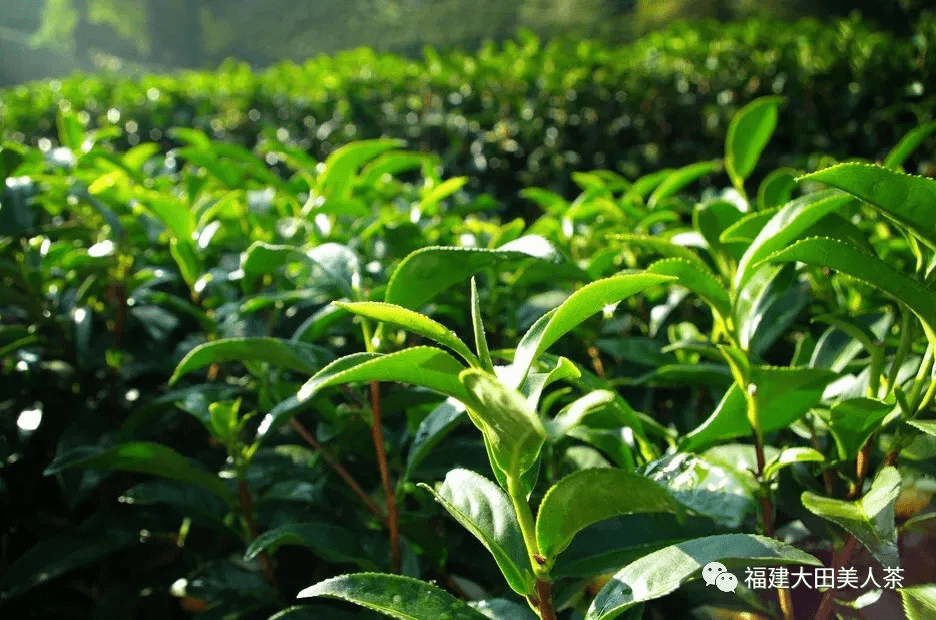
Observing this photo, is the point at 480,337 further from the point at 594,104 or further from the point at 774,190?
the point at 594,104

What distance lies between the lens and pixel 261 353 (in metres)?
1.08

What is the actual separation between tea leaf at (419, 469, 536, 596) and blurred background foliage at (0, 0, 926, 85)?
10965 mm

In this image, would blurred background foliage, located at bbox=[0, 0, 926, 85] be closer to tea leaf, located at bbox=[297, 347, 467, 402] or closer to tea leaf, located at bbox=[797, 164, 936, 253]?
tea leaf, located at bbox=[797, 164, 936, 253]

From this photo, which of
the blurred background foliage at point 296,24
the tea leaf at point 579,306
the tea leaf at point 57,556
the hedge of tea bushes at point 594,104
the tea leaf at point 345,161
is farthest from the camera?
the blurred background foliage at point 296,24

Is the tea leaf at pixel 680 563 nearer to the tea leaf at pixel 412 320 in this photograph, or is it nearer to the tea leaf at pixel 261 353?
the tea leaf at pixel 412 320

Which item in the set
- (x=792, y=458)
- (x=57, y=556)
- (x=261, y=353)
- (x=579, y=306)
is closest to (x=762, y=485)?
(x=792, y=458)

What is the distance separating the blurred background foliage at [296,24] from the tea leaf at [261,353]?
10.9 metres

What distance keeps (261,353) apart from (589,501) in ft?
1.62

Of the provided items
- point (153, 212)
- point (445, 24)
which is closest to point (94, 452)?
point (153, 212)

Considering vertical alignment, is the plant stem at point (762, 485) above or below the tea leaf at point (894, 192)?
below

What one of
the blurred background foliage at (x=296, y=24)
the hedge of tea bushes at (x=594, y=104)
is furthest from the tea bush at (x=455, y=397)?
the blurred background foliage at (x=296, y=24)

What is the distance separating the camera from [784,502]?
43.5 inches

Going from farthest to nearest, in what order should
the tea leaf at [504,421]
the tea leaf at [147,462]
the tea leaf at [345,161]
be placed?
the tea leaf at [345,161] < the tea leaf at [147,462] < the tea leaf at [504,421]

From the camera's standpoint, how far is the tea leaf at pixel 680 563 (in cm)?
72
